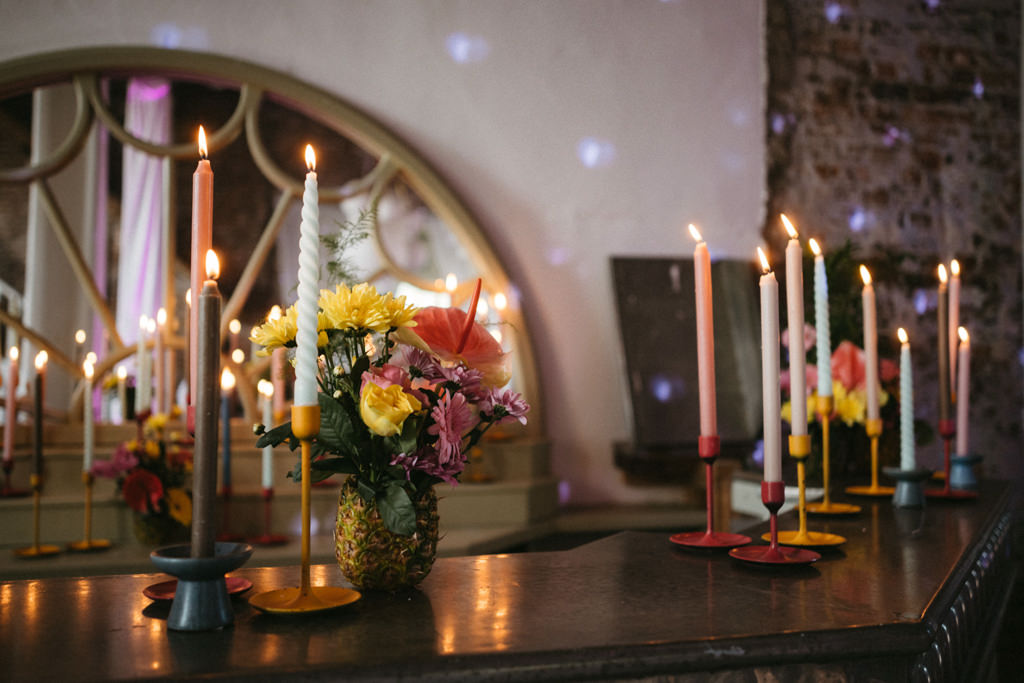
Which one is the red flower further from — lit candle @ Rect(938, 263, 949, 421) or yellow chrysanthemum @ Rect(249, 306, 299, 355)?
lit candle @ Rect(938, 263, 949, 421)

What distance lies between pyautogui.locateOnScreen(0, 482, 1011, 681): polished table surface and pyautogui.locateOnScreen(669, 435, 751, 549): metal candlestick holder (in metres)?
0.05

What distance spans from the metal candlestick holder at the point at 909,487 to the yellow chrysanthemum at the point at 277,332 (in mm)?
1219

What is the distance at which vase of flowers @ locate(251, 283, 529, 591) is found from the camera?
91 centimetres

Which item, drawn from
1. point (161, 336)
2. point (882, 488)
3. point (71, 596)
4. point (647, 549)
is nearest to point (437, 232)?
point (161, 336)

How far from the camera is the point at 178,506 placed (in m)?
Answer: 2.15

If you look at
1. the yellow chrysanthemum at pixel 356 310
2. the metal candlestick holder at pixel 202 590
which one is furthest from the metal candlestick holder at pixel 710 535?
the metal candlestick holder at pixel 202 590

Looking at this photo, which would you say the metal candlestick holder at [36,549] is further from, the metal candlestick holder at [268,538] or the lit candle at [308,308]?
the lit candle at [308,308]

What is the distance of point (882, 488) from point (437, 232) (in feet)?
6.40

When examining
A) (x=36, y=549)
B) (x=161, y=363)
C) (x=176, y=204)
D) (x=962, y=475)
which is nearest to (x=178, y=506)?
(x=36, y=549)

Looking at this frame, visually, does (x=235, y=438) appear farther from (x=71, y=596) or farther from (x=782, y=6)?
(x=782, y=6)

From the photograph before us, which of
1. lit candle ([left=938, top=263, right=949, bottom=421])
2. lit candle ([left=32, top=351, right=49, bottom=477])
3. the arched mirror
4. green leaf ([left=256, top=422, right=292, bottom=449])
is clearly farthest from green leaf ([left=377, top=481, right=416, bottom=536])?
the arched mirror

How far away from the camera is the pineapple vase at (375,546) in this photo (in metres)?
0.94

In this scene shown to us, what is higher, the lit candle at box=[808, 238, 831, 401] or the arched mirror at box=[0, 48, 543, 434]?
the arched mirror at box=[0, 48, 543, 434]

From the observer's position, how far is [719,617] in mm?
830
